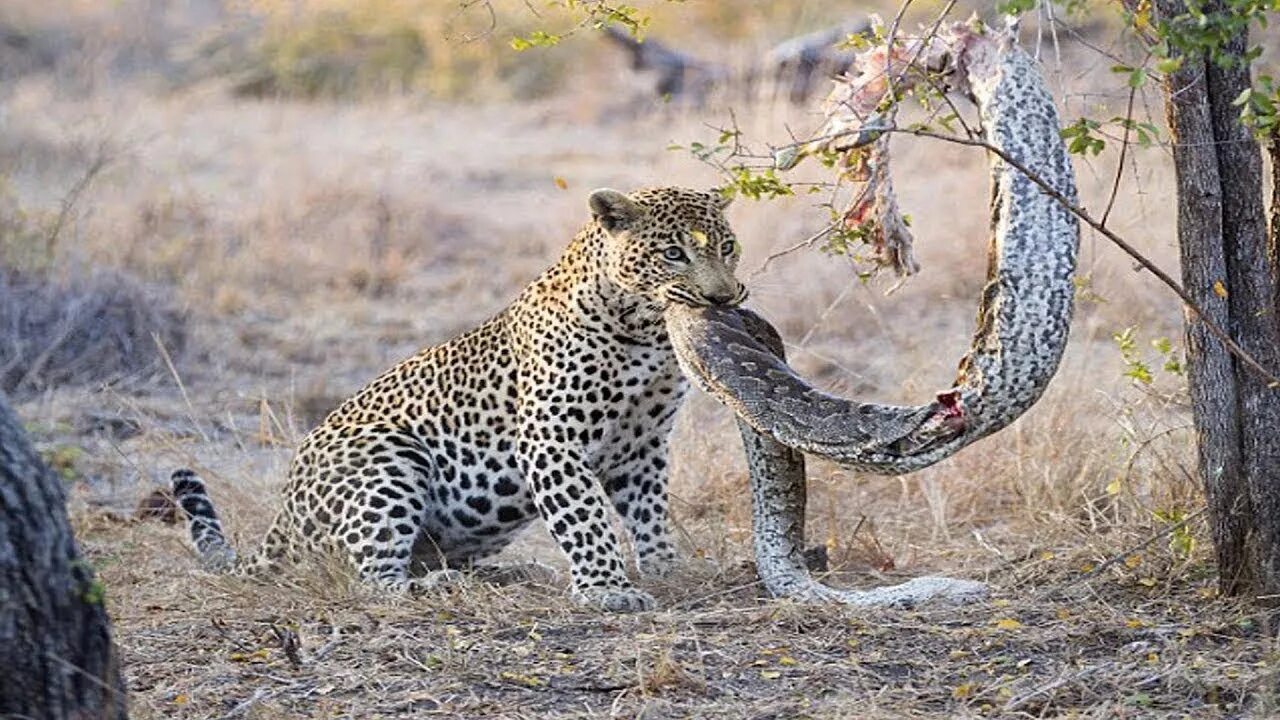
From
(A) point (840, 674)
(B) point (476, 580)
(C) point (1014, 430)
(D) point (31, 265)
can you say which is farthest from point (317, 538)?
(D) point (31, 265)

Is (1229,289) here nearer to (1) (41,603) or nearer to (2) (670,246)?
(2) (670,246)

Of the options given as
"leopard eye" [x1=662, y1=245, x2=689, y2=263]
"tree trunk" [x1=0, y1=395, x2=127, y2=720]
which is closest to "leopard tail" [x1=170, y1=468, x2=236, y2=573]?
"leopard eye" [x1=662, y1=245, x2=689, y2=263]

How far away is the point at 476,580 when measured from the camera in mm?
7309

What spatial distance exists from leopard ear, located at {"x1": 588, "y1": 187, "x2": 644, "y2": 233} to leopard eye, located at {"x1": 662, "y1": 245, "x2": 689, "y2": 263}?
0.21 meters

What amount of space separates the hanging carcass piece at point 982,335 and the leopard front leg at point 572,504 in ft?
2.98

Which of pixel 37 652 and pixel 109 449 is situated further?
pixel 109 449

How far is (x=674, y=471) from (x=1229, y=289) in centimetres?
334

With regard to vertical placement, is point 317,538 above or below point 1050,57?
below

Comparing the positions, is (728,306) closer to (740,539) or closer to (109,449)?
(740,539)

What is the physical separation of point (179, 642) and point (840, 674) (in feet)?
6.82

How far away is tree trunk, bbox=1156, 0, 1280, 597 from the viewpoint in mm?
5816

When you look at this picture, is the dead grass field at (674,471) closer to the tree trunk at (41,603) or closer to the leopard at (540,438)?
the leopard at (540,438)

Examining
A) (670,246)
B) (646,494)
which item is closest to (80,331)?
(646,494)

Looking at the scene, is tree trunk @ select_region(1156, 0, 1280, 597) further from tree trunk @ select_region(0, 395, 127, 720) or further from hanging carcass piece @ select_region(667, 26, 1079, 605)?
tree trunk @ select_region(0, 395, 127, 720)
